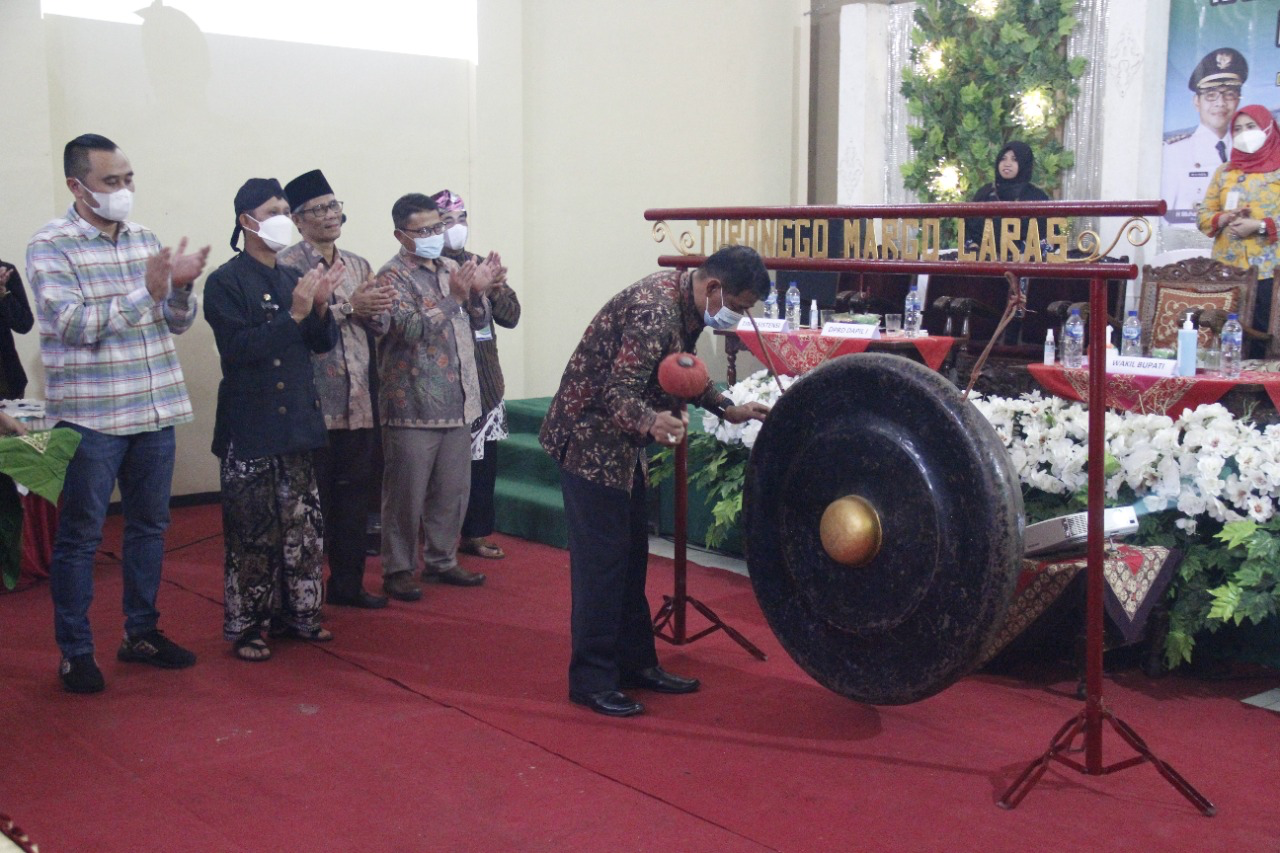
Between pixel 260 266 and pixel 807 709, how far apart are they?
2.12 m

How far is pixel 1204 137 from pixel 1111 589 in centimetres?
516

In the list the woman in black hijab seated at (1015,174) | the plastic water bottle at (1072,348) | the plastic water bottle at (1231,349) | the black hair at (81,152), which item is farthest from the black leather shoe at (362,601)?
the woman in black hijab seated at (1015,174)

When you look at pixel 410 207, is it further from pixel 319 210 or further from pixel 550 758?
pixel 550 758

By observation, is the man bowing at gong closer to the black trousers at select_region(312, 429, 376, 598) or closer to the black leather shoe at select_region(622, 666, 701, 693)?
the black leather shoe at select_region(622, 666, 701, 693)

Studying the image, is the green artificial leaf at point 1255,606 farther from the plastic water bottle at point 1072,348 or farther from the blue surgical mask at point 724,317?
the plastic water bottle at point 1072,348

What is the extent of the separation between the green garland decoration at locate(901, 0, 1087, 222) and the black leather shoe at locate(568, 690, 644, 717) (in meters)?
5.89

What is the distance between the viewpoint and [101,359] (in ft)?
11.4

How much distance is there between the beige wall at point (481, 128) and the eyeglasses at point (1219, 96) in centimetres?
268

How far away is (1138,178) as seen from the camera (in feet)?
26.0

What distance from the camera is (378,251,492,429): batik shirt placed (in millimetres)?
4466

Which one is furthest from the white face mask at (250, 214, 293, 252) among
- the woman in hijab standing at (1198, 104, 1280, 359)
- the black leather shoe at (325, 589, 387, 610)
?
the woman in hijab standing at (1198, 104, 1280, 359)

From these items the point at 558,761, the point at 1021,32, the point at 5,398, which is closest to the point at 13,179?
the point at 5,398

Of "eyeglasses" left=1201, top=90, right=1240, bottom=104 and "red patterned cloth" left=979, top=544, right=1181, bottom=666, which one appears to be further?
"eyeglasses" left=1201, top=90, right=1240, bottom=104

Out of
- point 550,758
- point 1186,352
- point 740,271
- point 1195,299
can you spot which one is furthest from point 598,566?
point 1195,299
